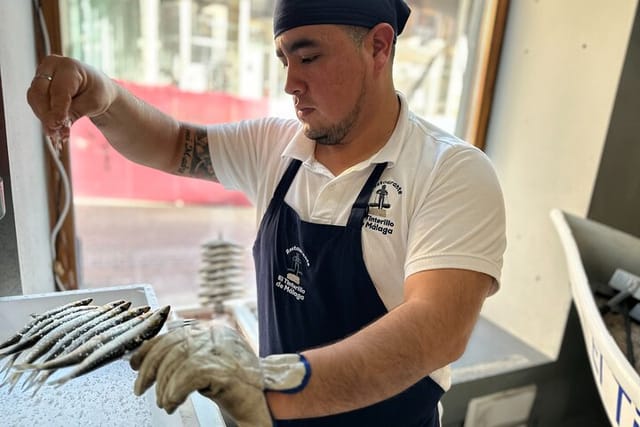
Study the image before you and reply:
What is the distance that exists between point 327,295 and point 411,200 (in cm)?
24

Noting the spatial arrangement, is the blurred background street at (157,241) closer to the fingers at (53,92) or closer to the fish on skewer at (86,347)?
the fingers at (53,92)

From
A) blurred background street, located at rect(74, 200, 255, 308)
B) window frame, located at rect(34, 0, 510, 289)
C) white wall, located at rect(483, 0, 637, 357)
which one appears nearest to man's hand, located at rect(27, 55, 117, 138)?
window frame, located at rect(34, 0, 510, 289)

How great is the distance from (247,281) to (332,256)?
1.13 metres

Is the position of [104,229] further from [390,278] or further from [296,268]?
[390,278]

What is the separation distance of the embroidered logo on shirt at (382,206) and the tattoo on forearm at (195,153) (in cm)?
46

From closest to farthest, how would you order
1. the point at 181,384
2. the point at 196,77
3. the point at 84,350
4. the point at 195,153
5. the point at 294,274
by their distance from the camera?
the point at 181,384 → the point at 84,350 → the point at 294,274 → the point at 195,153 → the point at 196,77

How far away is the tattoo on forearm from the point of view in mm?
1151

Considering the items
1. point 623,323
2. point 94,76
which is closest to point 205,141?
point 94,76

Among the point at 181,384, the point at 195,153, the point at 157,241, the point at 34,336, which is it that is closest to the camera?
the point at 181,384

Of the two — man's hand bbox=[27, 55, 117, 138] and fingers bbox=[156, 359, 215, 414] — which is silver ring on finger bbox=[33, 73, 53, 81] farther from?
fingers bbox=[156, 359, 215, 414]

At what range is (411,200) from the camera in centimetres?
86

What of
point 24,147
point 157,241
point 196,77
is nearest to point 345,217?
point 24,147

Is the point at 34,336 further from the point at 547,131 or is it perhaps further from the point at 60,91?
the point at 547,131

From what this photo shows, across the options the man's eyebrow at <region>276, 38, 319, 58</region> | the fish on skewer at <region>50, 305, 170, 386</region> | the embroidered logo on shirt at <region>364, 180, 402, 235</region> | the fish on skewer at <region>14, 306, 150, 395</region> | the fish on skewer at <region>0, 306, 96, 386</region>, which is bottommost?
the fish on skewer at <region>0, 306, 96, 386</region>
